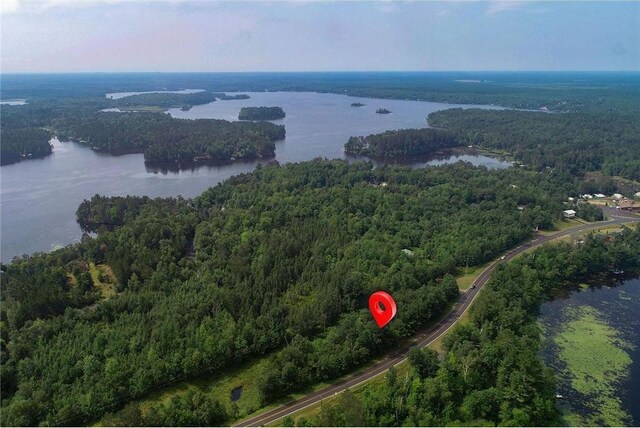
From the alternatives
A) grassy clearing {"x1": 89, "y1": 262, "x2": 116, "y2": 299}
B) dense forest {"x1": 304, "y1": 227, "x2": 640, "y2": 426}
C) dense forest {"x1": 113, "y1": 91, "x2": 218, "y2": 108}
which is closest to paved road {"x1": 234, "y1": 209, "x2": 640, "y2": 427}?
dense forest {"x1": 304, "y1": 227, "x2": 640, "y2": 426}

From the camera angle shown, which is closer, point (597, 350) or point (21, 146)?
point (597, 350)

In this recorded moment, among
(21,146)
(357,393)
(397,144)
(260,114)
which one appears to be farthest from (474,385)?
(260,114)

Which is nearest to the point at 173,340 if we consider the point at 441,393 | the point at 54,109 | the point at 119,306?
the point at 119,306

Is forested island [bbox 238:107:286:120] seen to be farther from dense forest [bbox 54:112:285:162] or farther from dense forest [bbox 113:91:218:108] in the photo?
dense forest [bbox 113:91:218:108]

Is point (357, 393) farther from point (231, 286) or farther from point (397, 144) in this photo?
point (397, 144)

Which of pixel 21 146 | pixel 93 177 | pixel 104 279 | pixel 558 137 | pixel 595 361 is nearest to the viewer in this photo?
pixel 595 361

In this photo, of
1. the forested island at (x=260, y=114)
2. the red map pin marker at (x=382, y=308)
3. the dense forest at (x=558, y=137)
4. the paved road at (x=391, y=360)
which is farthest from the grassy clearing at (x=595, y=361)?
the forested island at (x=260, y=114)
